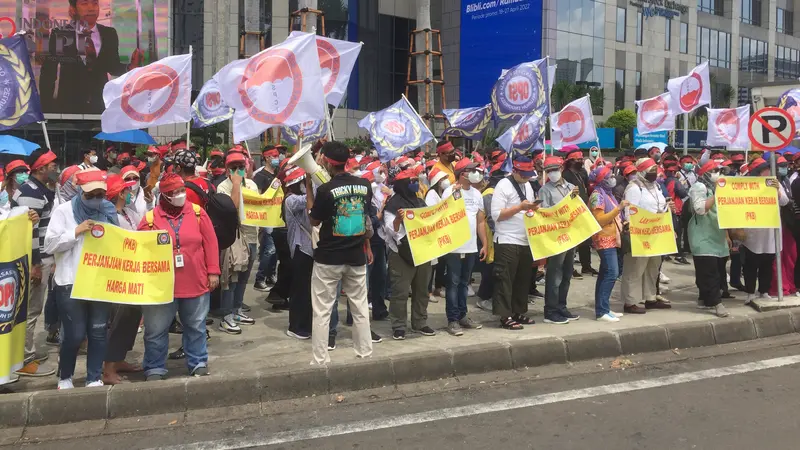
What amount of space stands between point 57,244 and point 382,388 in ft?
9.40

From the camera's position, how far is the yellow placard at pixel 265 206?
8.22 m

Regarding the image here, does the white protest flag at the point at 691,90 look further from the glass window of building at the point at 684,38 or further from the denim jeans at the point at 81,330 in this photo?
the glass window of building at the point at 684,38

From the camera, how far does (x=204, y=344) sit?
5.82m

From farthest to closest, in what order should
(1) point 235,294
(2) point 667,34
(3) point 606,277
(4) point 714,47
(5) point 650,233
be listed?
(4) point 714,47, (2) point 667,34, (5) point 650,233, (3) point 606,277, (1) point 235,294

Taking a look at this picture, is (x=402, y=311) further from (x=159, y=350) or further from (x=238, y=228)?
(x=159, y=350)

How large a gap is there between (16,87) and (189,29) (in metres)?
33.6

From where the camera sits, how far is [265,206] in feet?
27.3

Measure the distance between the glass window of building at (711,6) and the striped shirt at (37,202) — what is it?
54542mm

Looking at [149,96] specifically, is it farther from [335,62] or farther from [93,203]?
[93,203]

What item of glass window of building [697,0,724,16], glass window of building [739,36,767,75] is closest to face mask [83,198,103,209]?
glass window of building [697,0,724,16]

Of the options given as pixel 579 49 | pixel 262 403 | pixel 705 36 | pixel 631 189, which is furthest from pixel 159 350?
pixel 705 36

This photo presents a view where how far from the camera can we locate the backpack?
22.1 ft

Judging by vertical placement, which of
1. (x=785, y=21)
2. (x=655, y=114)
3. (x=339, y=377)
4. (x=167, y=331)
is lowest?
(x=339, y=377)

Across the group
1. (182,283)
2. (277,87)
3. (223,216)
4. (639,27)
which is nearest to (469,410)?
(182,283)
